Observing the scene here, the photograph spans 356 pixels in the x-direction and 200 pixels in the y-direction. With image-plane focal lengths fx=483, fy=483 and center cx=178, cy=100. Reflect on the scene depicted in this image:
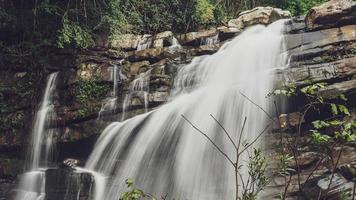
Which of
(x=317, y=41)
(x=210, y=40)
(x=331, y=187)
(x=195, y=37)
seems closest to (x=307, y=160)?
(x=331, y=187)

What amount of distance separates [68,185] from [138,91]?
2.95m

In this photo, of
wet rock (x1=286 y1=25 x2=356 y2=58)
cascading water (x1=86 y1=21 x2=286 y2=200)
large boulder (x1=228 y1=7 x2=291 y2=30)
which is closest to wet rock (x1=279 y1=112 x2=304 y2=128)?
cascading water (x1=86 y1=21 x2=286 y2=200)

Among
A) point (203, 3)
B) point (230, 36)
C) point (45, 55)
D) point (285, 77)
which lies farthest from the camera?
point (203, 3)

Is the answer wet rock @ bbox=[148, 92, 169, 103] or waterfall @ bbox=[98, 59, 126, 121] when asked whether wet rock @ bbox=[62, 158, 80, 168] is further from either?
wet rock @ bbox=[148, 92, 169, 103]

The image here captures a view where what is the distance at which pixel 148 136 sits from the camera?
8820mm

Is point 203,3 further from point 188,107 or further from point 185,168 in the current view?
point 185,168

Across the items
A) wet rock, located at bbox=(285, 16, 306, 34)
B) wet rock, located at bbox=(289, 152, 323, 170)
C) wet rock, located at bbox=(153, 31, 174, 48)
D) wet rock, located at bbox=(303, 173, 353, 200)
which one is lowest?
wet rock, located at bbox=(303, 173, 353, 200)

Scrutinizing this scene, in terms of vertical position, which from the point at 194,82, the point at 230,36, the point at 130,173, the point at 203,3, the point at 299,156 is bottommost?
the point at 130,173

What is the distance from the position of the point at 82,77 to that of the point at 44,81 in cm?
102

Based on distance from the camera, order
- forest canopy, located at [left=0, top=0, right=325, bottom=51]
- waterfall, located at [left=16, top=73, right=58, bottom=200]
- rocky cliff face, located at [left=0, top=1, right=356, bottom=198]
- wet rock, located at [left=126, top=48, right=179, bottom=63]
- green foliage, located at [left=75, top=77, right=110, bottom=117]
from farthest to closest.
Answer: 1. wet rock, located at [left=126, top=48, right=179, bottom=63]
2. forest canopy, located at [left=0, top=0, right=325, bottom=51]
3. green foliage, located at [left=75, top=77, right=110, bottom=117]
4. rocky cliff face, located at [left=0, top=1, right=356, bottom=198]
5. waterfall, located at [left=16, top=73, right=58, bottom=200]

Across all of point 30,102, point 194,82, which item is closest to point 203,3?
point 194,82

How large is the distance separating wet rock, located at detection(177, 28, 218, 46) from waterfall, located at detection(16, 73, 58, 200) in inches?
146

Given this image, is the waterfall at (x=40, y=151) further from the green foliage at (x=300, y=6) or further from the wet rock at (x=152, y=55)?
the green foliage at (x=300, y=6)

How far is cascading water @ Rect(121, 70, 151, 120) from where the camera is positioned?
33.7 ft
